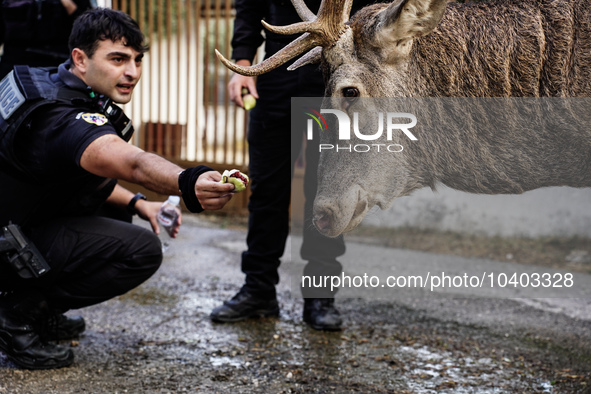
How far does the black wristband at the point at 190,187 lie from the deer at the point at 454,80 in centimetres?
43

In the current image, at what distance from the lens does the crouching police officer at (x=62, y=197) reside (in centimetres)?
297

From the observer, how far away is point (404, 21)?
2.43 meters

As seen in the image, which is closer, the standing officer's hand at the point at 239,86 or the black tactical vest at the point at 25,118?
the black tactical vest at the point at 25,118

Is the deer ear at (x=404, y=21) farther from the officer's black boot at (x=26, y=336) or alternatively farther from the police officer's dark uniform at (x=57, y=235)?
the officer's black boot at (x=26, y=336)

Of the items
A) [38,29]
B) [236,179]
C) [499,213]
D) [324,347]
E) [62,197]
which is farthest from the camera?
[499,213]

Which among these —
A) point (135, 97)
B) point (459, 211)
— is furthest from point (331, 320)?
point (135, 97)

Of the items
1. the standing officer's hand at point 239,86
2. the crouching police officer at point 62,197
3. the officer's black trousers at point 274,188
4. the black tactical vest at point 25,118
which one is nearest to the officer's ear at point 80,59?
the crouching police officer at point 62,197

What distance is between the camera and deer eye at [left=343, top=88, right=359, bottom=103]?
254 cm

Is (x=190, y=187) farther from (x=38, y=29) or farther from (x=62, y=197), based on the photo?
(x=38, y=29)

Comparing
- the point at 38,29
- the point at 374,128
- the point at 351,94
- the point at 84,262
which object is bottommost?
the point at 84,262

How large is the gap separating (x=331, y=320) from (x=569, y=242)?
323cm

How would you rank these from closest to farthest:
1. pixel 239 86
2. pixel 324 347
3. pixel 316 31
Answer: pixel 316 31 → pixel 324 347 → pixel 239 86

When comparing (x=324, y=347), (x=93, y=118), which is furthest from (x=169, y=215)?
(x=324, y=347)

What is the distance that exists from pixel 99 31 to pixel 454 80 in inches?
68.3
